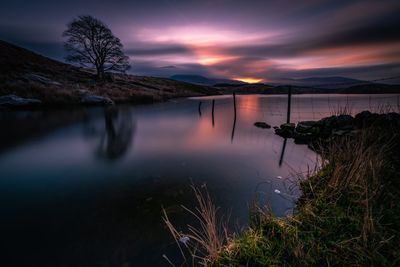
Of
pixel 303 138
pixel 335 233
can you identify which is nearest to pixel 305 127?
pixel 303 138

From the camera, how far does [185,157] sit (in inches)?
398

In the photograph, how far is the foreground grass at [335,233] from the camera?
294 centimetres

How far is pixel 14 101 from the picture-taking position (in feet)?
77.7

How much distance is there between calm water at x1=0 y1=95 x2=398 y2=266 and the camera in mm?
4016

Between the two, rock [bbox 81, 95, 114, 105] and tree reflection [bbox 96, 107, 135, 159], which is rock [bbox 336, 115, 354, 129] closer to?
tree reflection [bbox 96, 107, 135, 159]

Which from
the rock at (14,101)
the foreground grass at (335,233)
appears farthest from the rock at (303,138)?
the rock at (14,101)

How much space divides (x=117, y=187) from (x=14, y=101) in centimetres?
2558

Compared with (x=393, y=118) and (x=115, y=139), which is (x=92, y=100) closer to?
(x=115, y=139)

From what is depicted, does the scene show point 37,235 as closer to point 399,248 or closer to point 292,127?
point 399,248

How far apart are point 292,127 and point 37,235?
596 inches

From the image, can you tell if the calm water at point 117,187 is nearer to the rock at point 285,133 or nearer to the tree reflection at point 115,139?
the tree reflection at point 115,139

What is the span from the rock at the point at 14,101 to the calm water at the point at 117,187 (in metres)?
12.7

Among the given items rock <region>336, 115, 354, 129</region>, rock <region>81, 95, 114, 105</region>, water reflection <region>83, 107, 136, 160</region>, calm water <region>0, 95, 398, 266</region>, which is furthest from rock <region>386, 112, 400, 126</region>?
rock <region>81, 95, 114, 105</region>

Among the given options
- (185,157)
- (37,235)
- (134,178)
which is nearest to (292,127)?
(185,157)
